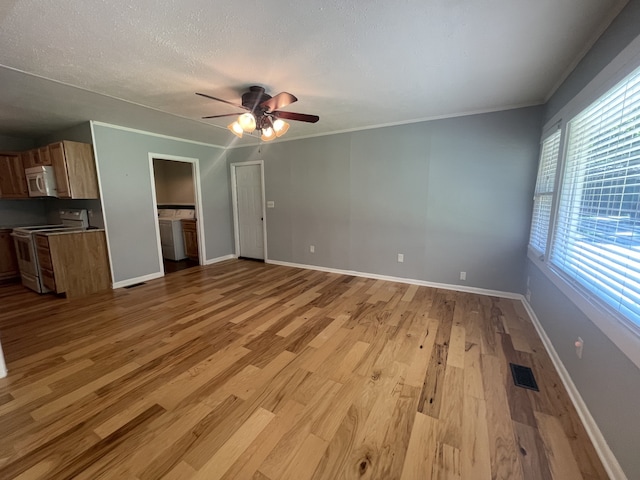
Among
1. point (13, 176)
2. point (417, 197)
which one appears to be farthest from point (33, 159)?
point (417, 197)

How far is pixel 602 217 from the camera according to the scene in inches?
65.1

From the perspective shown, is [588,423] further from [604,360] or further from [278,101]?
[278,101]

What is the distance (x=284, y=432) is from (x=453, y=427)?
1033 mm

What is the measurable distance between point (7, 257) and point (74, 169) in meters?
2.43

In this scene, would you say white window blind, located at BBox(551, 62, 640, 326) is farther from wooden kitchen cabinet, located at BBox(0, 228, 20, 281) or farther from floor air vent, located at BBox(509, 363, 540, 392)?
wooden kitchen cabinet, located at BBox(0, 228, 20, 281)

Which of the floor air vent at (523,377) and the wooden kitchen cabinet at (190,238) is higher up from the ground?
the wooden kitchen cabinet at (190,238)

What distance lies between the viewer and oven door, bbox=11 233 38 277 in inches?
149

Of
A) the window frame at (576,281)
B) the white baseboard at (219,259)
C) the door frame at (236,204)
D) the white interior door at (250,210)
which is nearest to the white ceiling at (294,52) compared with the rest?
the window frame at (576,281)

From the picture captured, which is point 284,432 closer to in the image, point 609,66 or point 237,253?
point 609,66

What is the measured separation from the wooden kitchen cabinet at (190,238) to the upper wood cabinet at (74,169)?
6.27 feet

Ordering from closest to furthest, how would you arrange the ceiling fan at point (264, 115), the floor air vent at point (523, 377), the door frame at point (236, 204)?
the floor air vent at point (523, 377), the ceiling fan at point (264, 115), the door frame at point (236, 204)

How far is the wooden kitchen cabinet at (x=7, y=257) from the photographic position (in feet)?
14.2

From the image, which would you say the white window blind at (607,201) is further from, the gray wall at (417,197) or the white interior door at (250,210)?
the white interior door at (250,210)

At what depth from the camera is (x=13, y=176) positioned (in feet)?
13.7
